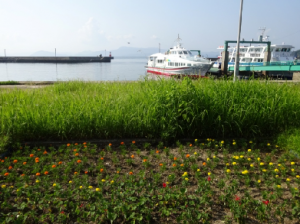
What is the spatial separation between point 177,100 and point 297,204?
2.81 meters

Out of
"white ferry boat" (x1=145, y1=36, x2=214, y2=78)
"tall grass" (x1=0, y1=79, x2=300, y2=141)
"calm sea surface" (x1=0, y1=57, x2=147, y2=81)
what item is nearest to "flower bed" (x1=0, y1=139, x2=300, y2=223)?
"tall grass" (x1=0, y1=79, x2=300, y2=141)

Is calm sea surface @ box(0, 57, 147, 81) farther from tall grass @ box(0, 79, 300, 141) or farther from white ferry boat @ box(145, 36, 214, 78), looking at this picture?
tall grass @ box(0, 79, 300, 141)

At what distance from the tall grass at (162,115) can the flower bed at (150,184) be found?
0.45 m

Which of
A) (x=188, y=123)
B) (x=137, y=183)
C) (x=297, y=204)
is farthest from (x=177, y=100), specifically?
(x=297, y=204)

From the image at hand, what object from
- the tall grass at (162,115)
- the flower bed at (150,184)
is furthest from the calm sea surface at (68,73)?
the flower bed at (150,184)

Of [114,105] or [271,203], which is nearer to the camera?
[271,203]

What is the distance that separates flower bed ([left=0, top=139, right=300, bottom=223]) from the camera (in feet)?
8.61

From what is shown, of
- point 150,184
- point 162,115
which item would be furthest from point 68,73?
point 150,184

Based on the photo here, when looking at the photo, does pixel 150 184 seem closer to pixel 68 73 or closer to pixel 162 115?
pixel 162 115

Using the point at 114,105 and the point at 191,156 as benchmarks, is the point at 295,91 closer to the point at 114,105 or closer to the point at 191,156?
the point at 191,156

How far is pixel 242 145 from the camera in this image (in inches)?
174

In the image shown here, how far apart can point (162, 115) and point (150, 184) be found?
1994mm

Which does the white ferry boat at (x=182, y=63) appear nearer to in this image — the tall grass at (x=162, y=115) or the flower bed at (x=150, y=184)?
the tall grass at (x=162, y=115)

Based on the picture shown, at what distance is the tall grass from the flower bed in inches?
17.7
